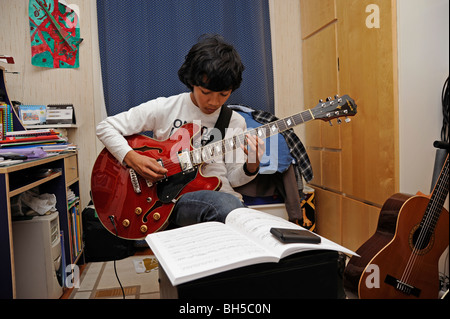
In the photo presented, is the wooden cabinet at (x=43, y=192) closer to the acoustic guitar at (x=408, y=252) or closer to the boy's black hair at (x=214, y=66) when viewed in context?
the boy's black hair at (x=214, y=66)

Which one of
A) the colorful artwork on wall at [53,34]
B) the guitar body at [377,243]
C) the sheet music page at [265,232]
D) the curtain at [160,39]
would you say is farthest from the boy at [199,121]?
the colorful artwork on wall at [53,34]

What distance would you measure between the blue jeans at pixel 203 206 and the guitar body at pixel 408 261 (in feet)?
1.75

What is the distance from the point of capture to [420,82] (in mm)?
1420

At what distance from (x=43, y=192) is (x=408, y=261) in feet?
5.29

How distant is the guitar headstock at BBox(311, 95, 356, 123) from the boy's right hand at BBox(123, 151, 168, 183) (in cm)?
66

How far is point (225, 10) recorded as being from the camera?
88.7 inches

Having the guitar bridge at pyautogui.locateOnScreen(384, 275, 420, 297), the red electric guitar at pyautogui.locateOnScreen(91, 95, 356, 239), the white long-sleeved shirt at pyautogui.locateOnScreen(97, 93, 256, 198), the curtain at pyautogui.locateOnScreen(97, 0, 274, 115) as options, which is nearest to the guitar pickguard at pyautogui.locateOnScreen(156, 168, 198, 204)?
the red electric guitar at pyautogui.locateOnScreen(91, 95, 356, 239)

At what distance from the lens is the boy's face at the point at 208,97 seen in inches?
52.9

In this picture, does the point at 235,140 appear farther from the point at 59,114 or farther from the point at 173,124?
the point at 59,114

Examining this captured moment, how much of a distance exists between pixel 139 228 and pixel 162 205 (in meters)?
0.12

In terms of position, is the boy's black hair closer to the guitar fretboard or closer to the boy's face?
the boy's face

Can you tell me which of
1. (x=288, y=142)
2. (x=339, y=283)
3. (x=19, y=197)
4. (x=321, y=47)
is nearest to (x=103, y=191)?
(x=19, y=197)

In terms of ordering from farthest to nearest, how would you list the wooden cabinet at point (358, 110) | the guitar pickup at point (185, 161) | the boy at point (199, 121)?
the wooden cabinet at point (358, 110) → the guitar pickup at point (185, 161) → the boy at point (199, 121)

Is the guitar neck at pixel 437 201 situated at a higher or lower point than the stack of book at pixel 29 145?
lower
